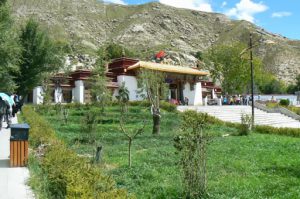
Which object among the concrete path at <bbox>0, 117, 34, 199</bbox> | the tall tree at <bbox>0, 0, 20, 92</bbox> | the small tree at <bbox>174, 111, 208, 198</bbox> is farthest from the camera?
the tall tree at <bbox>0, 0, 20, 92</bbox>

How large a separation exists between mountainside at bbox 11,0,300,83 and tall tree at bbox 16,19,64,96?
75657 millimetres

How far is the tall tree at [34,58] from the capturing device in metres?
40.8

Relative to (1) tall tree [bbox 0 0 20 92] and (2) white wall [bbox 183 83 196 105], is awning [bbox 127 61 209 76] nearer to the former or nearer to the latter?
(2) white wall [bbox 183 83 196 105]

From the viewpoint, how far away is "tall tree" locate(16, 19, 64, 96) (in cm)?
4075

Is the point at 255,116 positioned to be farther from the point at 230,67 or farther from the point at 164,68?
the point at 230,67

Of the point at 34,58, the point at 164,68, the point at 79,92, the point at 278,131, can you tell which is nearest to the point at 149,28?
the point at 164,68

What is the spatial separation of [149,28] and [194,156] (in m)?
151

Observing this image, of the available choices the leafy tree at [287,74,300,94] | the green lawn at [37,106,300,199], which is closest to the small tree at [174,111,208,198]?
the green lawn at [37,106,300,199]

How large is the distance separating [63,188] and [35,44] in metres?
37.0

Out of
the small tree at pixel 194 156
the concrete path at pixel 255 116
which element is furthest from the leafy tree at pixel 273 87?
the small tree at pixel 194 156

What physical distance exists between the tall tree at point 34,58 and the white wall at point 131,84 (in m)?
8.13

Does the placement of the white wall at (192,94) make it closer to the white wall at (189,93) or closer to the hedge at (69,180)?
the white wall at (189,93)

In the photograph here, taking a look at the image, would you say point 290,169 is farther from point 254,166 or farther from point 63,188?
point 63,188

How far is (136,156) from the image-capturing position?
45.0 ft
